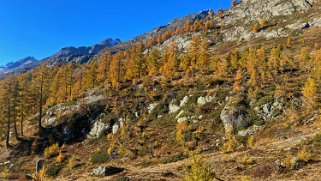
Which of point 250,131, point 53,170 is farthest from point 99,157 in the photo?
point 250,131

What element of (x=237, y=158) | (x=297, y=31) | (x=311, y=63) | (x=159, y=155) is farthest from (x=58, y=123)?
(x=297, y=31)

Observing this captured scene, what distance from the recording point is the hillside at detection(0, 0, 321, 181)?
3419 cm

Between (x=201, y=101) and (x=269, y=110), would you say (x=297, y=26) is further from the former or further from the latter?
(x=269, y=110)

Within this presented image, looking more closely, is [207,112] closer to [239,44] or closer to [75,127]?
[75,127]

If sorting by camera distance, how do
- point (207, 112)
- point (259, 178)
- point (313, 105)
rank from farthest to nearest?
point (207, 112) → point (313, 105) → point (259, 178)

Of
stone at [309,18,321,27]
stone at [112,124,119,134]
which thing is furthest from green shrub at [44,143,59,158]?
stone at [309,18,321,27]

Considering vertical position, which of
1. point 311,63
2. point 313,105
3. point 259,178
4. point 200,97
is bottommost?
point 259,178

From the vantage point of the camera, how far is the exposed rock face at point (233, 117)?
47.8 m

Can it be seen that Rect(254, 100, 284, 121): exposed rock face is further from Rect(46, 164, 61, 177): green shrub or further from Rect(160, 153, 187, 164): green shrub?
Rect(46, 164, 61, 177): green shrub

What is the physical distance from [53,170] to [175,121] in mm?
23024

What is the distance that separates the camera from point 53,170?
50.4 meters

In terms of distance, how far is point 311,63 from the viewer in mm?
65625

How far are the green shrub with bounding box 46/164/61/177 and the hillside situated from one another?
0.54 feet

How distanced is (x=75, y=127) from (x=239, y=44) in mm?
83030
